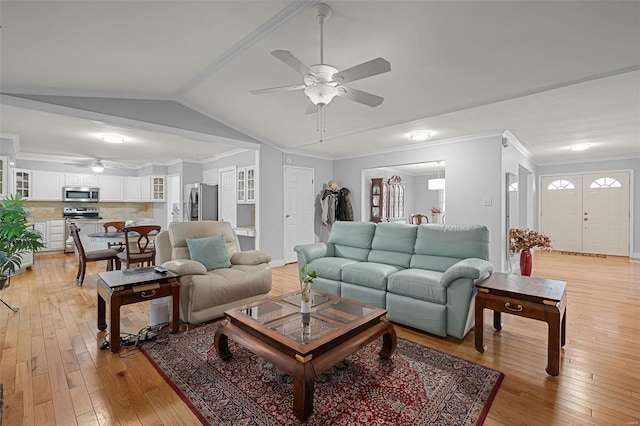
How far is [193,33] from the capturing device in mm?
2678

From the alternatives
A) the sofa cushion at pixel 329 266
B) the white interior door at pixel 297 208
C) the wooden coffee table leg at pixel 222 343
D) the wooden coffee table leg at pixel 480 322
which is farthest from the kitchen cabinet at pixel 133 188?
the wooden coffee table leg at pixel 480 322

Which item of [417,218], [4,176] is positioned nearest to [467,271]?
[417,218]

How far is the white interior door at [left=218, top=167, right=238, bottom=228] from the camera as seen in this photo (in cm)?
652

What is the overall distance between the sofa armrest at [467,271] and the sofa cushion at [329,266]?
47.3 inches

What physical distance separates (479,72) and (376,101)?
1.40 metres

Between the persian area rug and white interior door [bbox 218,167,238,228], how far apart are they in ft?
13.9

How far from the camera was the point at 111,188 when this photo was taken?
26.9 feet

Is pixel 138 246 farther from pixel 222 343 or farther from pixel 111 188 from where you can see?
pixel 111 188

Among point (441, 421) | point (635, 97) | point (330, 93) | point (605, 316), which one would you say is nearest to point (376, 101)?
point (330, 93)

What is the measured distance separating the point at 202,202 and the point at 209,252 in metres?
3.69

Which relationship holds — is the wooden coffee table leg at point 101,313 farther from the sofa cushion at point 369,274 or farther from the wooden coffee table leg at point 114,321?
the sofa cushion at point 369,274

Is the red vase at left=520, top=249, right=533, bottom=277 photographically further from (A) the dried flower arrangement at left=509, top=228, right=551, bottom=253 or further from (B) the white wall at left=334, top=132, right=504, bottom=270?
(B) the white wall at left=334, top=132, right=504, bottom=270

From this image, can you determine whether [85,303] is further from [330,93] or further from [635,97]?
[635,97]

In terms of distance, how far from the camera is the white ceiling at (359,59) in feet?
7.52
